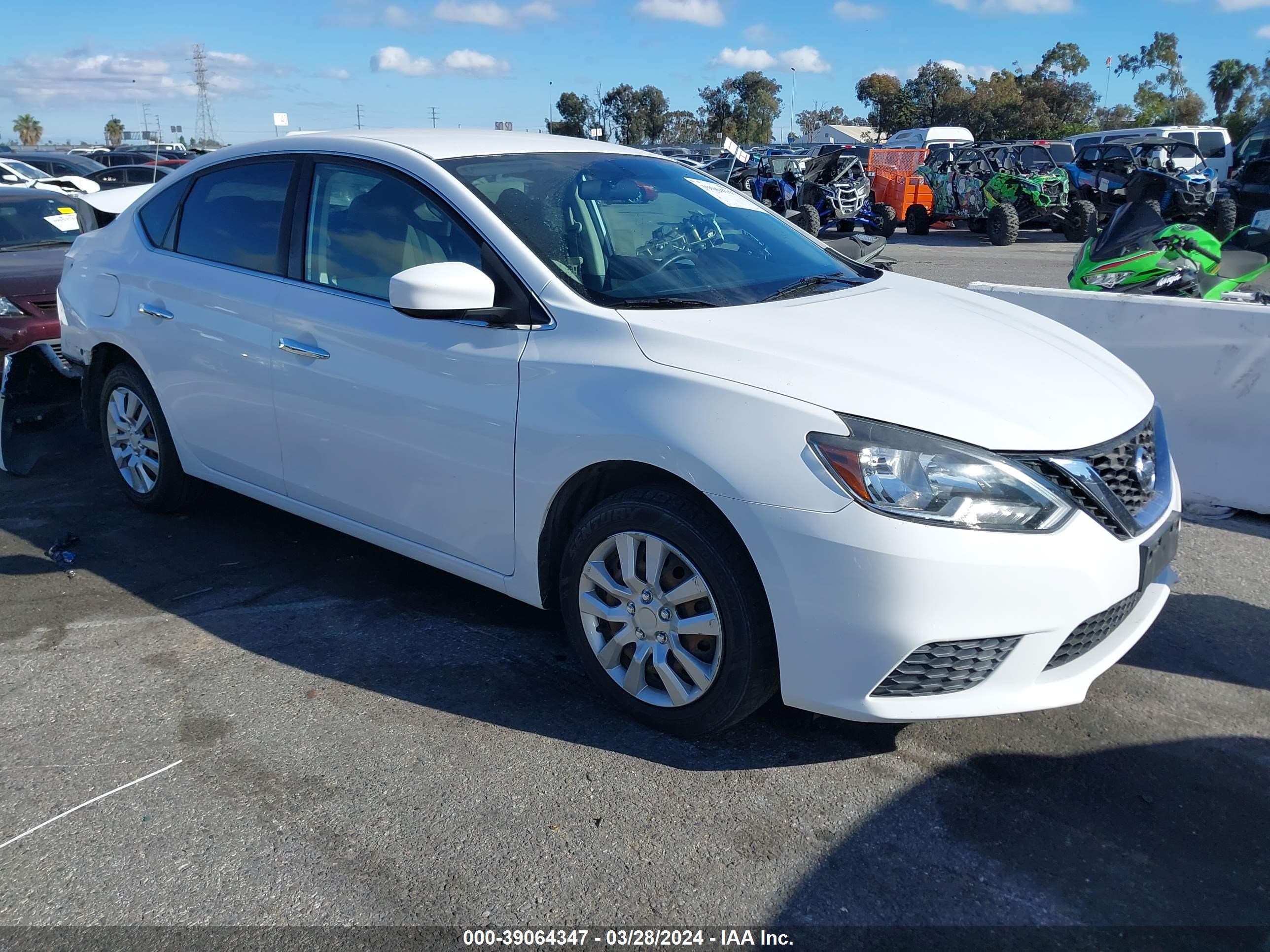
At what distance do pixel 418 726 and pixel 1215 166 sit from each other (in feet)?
86.6

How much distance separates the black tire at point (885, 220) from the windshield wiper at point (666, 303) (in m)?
17.7

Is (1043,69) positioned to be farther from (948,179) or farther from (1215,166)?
(948,179)

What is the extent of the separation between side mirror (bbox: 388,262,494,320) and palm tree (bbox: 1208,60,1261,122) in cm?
8210

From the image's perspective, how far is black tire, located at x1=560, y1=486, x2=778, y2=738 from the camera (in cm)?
283

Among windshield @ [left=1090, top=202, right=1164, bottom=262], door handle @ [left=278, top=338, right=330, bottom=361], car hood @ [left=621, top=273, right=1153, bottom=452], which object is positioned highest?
windshield @ [left=1090, top=202, right=1164, bottom=262]

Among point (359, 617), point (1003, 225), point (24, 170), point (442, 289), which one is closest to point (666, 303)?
point (442, 289)

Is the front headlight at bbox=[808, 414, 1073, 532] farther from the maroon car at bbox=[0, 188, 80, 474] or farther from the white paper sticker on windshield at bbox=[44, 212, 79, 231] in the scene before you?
the white paper sticker on windshield at bbox=[44, 212, 79, 231]

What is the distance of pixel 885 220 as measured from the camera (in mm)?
20172

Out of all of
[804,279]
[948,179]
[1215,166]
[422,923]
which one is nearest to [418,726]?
[422,923]

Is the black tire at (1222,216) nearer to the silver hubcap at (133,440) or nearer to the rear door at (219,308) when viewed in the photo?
the rear door at (219,308)

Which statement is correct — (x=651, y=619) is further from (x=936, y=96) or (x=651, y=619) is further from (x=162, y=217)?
(x=936, y=96)

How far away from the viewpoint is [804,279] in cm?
375

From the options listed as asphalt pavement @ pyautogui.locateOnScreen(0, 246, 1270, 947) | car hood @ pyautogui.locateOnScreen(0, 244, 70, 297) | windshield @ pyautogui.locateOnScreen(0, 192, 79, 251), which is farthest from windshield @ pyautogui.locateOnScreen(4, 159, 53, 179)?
asphalt pavement @ pyautogui.locateOnScreen(0, 246, 1270, 947)

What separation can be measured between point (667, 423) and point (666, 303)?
22.4 inches
